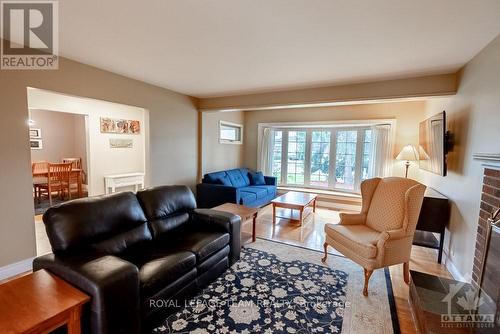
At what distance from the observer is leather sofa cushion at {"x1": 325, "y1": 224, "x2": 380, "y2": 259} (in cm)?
223

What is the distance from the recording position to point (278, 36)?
85.5 inches

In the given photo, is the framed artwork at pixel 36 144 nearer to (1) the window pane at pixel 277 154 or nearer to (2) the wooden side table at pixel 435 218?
(1) the window pane at pixel 277 154

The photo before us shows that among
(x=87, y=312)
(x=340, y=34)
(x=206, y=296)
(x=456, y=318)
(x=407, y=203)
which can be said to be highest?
(x=340, y=34)

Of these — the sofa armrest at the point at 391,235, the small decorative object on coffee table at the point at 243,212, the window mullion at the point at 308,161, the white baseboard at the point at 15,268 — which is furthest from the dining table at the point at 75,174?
the sofa armrest at the point at 391,235

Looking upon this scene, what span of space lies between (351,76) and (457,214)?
7.17 feet

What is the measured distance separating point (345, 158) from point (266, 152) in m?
2.03

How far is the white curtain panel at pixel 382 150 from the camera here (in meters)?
4.88

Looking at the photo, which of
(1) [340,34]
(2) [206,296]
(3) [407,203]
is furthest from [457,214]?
(2) [206,296]

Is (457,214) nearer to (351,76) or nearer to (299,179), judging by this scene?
(351,76)

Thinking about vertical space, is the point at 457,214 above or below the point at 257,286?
above

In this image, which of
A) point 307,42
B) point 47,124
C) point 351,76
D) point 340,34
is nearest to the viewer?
point 340,34

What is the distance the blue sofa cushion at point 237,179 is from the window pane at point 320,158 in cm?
172

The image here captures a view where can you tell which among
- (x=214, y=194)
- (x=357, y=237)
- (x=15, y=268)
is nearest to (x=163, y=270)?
(x=357, y=237)

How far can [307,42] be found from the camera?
2281 millimetres
